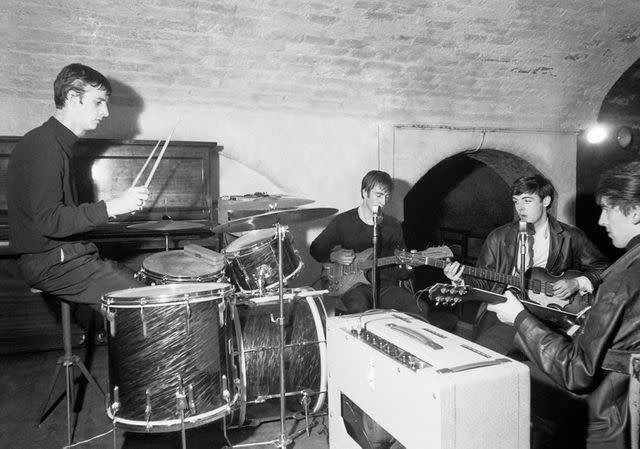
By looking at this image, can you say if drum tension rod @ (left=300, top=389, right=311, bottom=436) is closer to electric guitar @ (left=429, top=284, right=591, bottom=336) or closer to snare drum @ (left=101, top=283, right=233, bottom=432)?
snare drum @ (left=101, top=283, right=233, bottom=432)

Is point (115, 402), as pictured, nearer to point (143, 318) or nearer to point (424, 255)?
point (143, 318)

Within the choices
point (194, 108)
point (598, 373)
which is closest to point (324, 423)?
point (598, 373)

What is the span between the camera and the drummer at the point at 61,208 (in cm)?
271

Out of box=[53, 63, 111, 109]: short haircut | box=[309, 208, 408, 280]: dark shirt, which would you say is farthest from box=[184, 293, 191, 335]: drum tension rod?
box=[309, 208, 408, 280]: dark shirt

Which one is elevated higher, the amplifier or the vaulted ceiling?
the vaulted ceiling

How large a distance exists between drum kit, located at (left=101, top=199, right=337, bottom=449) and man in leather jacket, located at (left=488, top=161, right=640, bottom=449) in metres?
1.34

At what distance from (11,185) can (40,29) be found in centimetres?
168

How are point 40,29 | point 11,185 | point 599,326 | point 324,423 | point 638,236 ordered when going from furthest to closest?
point 40,29
point 324,423
point 11,185
point 638,236
point 599,326

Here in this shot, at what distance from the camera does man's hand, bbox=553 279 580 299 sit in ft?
11.4

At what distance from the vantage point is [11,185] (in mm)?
2883

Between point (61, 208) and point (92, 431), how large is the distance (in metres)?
1.48

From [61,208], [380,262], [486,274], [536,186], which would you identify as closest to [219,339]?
[61,208]

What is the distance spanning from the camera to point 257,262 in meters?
3.21

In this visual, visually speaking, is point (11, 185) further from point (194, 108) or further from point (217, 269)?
point (194, 108)
